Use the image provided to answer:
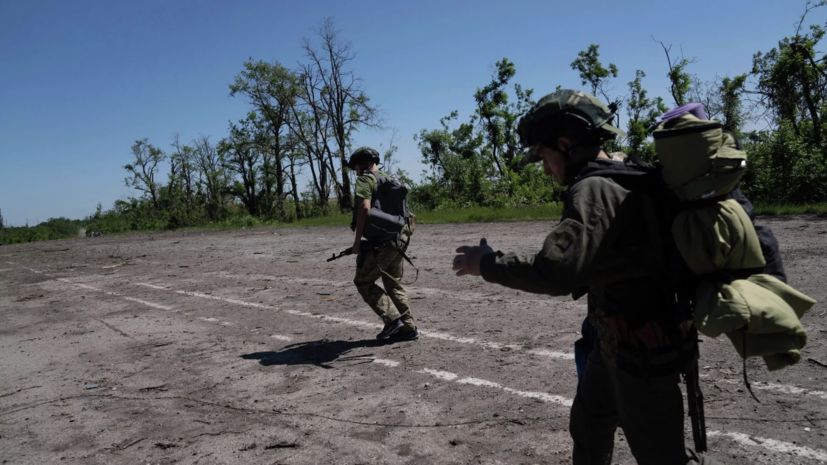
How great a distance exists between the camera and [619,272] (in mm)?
2008

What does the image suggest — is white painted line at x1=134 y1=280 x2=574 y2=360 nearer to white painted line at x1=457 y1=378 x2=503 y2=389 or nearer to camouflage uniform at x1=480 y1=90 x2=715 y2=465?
white painted line at x1=457 y1=378 x2=503 y2=389

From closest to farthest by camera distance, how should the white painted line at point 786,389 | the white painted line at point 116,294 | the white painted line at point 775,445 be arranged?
the white painted line at point 775,445 < the white painted line at point 786,389 < the white painted line at point 116,294

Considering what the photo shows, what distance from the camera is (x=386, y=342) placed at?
237 inches

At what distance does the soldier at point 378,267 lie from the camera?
19.7ft

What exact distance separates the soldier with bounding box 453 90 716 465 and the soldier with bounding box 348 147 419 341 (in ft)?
12.6

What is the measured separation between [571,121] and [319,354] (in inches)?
168

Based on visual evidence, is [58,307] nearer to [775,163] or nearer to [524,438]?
[524,438]

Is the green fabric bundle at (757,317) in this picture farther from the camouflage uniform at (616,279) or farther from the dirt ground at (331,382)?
the dirt ground at (331,382)

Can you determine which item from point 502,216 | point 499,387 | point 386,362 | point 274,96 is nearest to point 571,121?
point 499,387

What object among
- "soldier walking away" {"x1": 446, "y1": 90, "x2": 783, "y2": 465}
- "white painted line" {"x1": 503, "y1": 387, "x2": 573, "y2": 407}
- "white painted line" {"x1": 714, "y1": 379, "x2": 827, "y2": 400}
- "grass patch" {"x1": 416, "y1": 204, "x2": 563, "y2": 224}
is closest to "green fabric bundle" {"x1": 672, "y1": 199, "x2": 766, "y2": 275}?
"soldier walking away" {"x1": 446, "y1": 90, "x2": 783, "y2": 465}

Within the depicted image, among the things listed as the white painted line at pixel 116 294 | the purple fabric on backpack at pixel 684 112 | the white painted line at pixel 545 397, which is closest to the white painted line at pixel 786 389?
the white painted line at pixel 545 397

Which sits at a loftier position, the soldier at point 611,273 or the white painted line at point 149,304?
the soldier at point 611,273

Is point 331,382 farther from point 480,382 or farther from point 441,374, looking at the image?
point 480,382

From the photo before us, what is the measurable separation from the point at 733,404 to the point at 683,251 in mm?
2414
